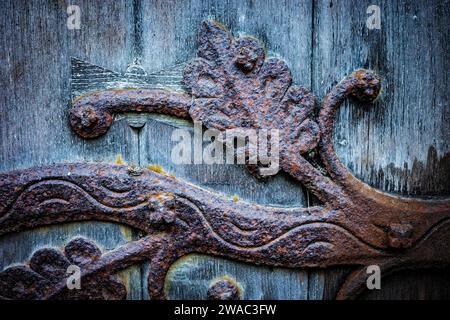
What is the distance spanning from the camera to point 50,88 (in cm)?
79

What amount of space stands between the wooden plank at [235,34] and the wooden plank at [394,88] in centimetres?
6

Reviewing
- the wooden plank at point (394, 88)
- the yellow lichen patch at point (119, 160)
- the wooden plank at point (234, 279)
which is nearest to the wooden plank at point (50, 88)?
the yellow lichen patch at point (119, 160)

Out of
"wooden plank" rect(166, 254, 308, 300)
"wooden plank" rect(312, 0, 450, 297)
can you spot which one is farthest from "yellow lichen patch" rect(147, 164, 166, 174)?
"wooden plank" rect(312, 0, 450, 297)

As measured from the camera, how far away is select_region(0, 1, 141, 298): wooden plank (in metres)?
0.77

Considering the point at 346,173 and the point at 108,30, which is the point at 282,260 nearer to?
the point at 346,173

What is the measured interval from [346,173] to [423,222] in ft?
0.65

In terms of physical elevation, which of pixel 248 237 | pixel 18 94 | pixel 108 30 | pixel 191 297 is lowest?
pixel 191 297

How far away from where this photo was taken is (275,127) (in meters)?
0.76

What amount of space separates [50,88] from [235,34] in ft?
1.36

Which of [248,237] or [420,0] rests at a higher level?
[420,0]

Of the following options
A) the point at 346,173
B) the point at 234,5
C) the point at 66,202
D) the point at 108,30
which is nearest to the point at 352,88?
the point at 346,173

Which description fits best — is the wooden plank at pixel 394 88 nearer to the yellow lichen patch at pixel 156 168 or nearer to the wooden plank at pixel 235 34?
the wooden plank at pixel 235 34

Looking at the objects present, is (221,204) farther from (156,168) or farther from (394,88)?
(394,88)

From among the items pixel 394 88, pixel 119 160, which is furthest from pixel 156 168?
pixel 394 88
